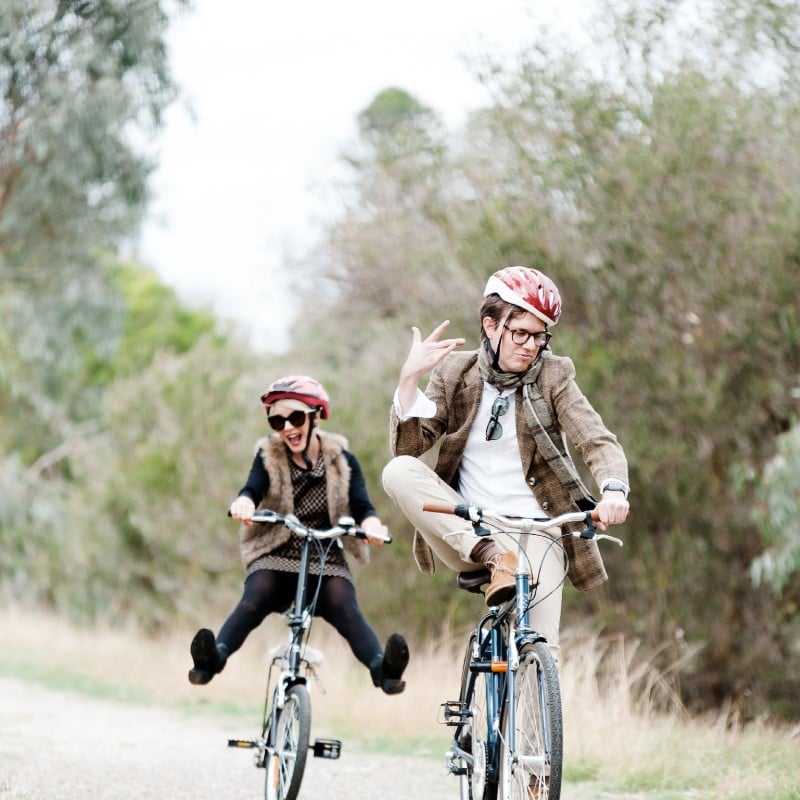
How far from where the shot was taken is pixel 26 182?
16.0 meters

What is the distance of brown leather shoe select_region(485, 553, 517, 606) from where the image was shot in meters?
4.54

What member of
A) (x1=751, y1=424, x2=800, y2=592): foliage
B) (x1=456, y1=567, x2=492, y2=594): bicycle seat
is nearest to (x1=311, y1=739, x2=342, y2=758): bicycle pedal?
(x1=456, y1=567, x2=492, y2=594): bicycle seat

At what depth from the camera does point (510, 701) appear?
4414 mm

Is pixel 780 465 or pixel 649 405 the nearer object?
pixel 780 465

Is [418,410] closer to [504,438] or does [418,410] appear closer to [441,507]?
[504,438]

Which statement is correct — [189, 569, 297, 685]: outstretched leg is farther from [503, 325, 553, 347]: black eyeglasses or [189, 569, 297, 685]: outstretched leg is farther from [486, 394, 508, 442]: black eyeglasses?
[503, 325, 553, 347]: black eyeglasses

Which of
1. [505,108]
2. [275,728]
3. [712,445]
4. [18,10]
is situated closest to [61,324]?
[18,10]

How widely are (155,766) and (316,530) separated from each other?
2.55 metres

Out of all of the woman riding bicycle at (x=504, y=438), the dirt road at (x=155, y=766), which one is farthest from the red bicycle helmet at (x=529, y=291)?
the dirt road at (x=155, y=766)

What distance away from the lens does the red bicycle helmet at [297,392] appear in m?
5.81

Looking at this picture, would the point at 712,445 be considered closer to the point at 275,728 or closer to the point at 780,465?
the point at 780,465

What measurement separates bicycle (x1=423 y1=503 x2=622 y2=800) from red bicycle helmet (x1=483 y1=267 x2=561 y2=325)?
0.74 meters

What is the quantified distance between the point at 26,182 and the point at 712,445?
30.1 ft

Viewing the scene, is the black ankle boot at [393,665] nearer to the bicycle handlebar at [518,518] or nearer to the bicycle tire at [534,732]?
the bicycle tire at [534,732]
